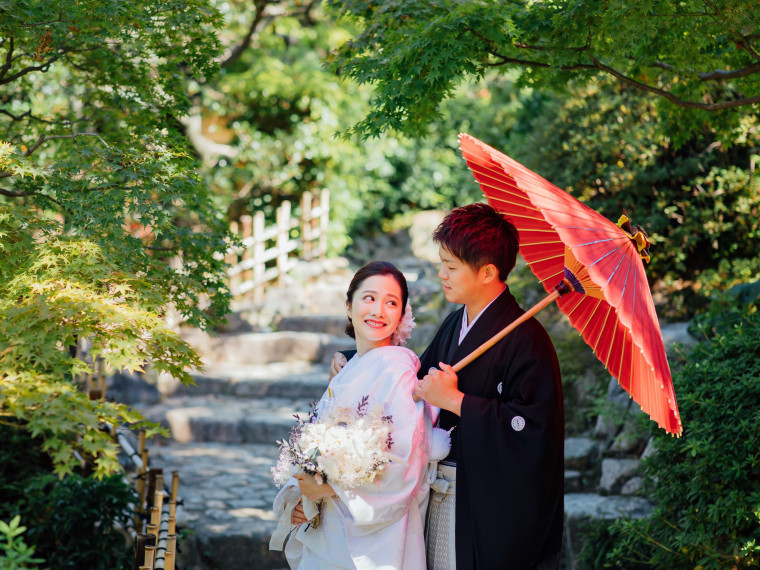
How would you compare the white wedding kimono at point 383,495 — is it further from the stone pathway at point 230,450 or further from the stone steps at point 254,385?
the stone steps at point 254,385

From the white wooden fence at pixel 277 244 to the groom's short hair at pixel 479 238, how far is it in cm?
912

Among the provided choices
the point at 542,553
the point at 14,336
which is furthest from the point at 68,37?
the point at 542,553

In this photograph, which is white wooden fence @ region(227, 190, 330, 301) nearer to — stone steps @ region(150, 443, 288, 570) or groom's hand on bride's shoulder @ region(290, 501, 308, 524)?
stone steps @ region(150, 443, 288, 570)

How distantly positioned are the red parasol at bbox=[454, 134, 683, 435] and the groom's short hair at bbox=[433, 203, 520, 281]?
0.35ft

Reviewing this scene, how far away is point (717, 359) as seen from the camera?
4203mm

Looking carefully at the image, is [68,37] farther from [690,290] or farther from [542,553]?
[690,290]

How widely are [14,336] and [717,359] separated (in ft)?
11.9

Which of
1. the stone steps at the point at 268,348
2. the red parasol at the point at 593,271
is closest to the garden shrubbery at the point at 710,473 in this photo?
the red parasol at the point at 593,271

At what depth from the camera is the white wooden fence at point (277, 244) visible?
41.0 feet

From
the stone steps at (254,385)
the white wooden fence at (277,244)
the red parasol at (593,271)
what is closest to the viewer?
the red parasol at (593,271)

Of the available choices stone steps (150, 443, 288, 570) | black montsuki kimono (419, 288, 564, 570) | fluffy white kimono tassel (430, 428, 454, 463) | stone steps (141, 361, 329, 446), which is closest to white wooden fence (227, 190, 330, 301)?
stone steps (141, 361, 329, 446)

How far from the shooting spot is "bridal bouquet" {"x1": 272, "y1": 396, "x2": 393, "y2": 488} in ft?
8.45

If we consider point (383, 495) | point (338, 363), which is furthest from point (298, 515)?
point (338, 363)

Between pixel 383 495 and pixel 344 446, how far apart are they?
0.29m
